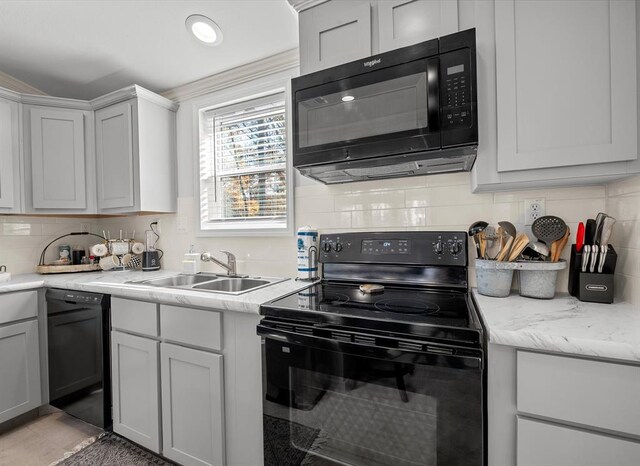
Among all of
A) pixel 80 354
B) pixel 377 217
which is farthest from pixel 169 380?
pixel 377 217

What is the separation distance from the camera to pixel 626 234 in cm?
118

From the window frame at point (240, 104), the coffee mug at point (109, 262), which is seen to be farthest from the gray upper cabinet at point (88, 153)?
the coffee mug at point (109, 262)

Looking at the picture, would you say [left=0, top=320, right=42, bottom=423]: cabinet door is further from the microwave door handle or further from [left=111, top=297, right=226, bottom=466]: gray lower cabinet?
the microwave door handle

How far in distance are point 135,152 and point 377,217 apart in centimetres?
179

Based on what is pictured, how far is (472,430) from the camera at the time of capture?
883 millimetres

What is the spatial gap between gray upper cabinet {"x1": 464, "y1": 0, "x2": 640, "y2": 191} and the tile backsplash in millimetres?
231

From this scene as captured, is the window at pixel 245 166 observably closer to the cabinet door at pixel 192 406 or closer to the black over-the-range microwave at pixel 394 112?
the black over-the-range microwave at pixel 394 112

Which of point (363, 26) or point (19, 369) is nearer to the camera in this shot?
point (363, 26)

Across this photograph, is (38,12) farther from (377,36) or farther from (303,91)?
(377,36)

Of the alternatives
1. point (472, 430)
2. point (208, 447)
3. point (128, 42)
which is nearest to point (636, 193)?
point (472, 430)

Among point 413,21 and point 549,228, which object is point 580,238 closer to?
point 549,228

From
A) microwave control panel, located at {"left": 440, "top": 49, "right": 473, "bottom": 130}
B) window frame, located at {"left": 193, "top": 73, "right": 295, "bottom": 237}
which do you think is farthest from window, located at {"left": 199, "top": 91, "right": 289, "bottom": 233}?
microwave control panel, located at {"left": 440, "top": 49, "right": 473, "bottom": 130}

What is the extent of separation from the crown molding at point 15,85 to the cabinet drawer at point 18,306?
5.26 ft

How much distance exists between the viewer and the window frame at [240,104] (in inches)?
79.3
